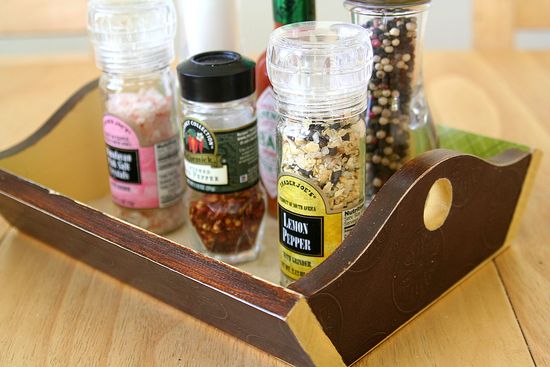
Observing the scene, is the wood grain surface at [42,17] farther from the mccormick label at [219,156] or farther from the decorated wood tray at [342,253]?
the mccormick label at [219,156]

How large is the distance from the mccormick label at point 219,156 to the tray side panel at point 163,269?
8cm

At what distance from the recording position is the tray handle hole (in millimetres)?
644

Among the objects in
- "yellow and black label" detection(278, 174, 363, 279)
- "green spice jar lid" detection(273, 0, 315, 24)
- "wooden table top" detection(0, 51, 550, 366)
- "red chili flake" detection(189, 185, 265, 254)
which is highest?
"green spice jar lid" detection(273, 0, 315, 24)

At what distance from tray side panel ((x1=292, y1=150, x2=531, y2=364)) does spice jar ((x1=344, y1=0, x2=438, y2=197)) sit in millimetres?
80

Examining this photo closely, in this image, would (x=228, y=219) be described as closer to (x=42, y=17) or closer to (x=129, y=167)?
(x=129, y=167)

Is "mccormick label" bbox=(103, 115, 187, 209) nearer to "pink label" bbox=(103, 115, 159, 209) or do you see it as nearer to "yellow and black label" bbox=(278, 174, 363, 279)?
"pink label" bbox=(103, 115, 159, 209)

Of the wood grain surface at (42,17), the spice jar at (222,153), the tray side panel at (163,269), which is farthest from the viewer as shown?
the wood grain surface at (42,17)

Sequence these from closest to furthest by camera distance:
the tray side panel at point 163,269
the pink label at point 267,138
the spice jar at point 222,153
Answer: the tray side panel at point 163,269
the spice jar at point 222,153
the pink label at point 267,138

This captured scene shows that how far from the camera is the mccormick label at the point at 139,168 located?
76cm

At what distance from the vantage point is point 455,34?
193 centimetres

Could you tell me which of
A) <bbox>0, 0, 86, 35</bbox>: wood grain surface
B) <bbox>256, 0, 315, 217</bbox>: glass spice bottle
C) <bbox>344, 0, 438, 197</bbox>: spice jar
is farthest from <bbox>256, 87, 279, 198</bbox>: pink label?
<bbox>0, 0, 86, 35</bbox>: wood grain surface

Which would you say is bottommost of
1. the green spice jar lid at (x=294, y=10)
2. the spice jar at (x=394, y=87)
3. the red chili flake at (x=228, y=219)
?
the red chili flake at (x=228, y=219)

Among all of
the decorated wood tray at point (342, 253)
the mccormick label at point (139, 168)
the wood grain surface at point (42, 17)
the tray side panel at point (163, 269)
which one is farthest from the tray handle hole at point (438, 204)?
the wood grain surface at point (42, 17)

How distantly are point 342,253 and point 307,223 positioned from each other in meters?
0.06
